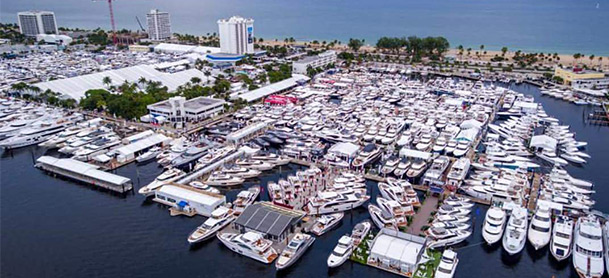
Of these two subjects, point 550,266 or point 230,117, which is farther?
point 230,117

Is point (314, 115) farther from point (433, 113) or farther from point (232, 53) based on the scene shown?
point (232, 53)

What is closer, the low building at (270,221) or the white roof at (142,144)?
the low building at (270,221)

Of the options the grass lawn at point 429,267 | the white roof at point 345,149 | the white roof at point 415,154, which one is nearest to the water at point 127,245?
the grass lawn at point 429,267

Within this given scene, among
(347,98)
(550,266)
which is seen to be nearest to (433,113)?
(347,98)

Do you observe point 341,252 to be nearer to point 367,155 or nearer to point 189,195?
point 189,195

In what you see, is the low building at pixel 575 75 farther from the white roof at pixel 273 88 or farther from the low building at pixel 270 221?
the low building at pixel 270 221
